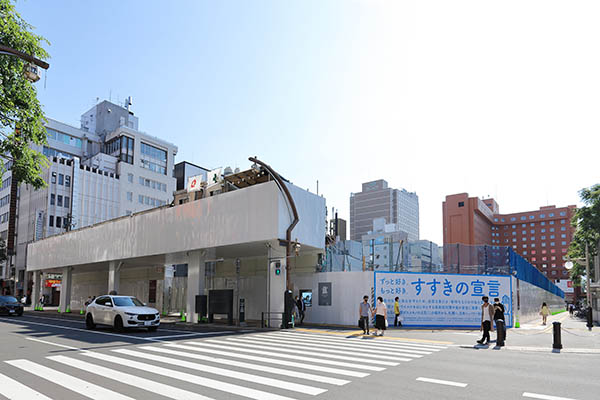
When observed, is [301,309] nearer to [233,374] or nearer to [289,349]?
[289,349]

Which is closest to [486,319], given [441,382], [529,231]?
[441,382]

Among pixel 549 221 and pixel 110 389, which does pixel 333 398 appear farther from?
pixel 549 221

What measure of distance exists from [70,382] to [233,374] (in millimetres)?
3002

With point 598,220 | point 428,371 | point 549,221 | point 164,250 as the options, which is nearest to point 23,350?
point 428,371

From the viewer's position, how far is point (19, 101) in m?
15.1

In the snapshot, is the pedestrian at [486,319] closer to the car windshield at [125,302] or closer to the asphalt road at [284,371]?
the asphalt road at [284,371]

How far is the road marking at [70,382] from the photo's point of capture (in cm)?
730

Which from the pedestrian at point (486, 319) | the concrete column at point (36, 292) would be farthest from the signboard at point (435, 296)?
the concrete column at point (36, 292)

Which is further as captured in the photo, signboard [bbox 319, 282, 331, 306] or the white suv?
signboard [bbox 319, 282, 331, 306]

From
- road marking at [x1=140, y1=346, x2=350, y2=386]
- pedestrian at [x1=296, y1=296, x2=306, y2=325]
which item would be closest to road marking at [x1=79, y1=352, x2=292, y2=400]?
road marking at [x1=140, y1=346, x2=350, y2=386]

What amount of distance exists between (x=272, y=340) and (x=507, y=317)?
48.5 feet

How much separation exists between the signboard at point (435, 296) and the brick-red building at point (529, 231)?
109417mm

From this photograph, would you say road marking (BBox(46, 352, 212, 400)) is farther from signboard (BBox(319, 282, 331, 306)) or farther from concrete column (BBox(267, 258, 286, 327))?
signboard (BBox(319, 282, 331, 306))

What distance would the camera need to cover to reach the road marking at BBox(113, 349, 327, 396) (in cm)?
773
